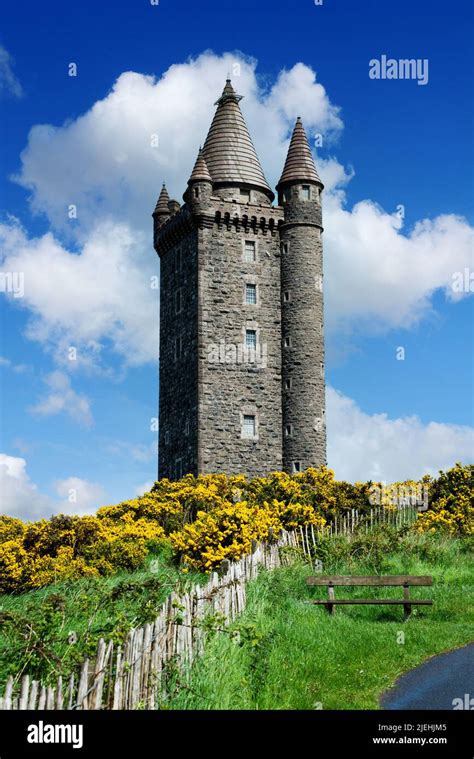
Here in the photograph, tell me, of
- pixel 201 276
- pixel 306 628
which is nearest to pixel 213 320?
pixel 201 276

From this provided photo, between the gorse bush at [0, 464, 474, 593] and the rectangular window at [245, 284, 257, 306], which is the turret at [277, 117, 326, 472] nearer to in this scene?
the rectangular window at [245, 284, 257, 306]

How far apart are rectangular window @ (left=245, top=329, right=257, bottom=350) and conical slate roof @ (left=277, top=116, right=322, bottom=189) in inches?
321

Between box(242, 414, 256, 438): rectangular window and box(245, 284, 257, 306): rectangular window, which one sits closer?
box(242, 414, 256, 438): rectangular window

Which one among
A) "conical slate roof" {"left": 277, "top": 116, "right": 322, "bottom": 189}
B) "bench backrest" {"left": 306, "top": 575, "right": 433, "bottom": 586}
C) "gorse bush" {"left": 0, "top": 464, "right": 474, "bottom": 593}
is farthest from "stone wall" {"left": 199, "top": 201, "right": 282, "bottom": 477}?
"bench backrest" {"left": 306, "top": 575, "right": 433, "bottom": 586}

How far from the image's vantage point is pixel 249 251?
42.3 m

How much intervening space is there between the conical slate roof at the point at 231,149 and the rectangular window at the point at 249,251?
3.29 metres

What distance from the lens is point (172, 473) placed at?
4225 centimetres

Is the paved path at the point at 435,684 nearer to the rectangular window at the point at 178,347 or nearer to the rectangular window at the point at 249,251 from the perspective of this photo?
the rectangular window at the point at 178,347

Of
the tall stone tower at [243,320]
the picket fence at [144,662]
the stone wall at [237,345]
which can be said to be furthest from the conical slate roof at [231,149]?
the picket fence at [144,662]

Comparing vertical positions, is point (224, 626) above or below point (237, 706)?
Answer: above

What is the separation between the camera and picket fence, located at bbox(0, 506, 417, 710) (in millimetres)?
7766

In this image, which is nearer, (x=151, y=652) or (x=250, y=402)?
(x=151, y=652)
